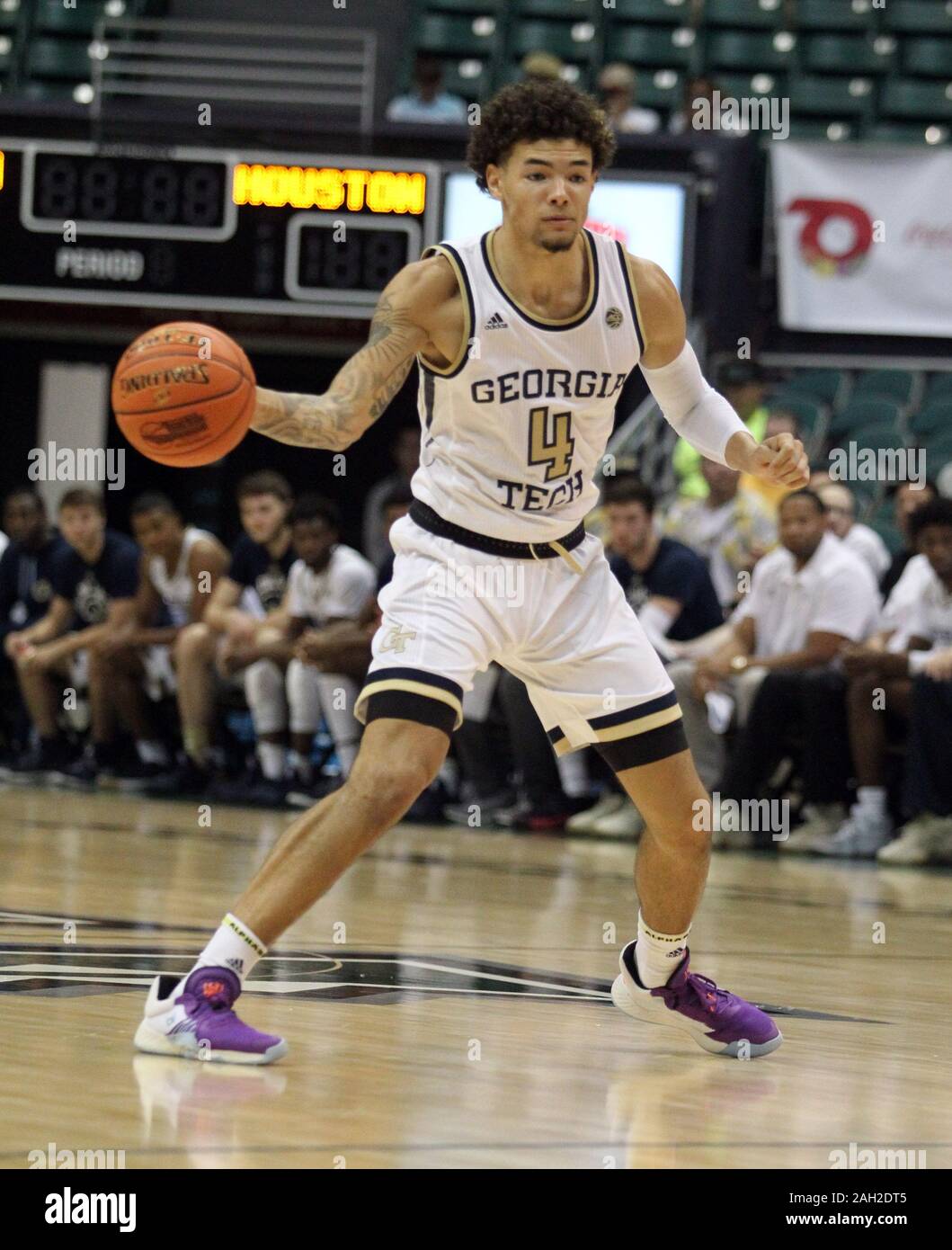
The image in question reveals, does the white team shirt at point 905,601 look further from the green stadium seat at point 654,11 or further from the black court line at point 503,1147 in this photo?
the green stadium seat at point 654,11

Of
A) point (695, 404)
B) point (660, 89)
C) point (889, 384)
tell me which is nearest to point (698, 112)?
point (889, 384)

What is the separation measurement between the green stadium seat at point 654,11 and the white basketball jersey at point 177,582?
680cm

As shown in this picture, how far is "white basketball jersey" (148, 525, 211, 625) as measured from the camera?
37.6 feet

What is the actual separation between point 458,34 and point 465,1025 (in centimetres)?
1289

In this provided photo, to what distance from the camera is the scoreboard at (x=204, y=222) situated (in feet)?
38.8

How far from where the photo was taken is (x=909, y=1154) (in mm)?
3162

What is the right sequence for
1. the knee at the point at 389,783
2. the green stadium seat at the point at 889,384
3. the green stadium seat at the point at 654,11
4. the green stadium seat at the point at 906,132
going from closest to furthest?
the knee at the point at 389,783 → the green stadium seat at the point at 889,384 → the green stadium seat at the point at 906,132 → the green stadium seat at the point at 654,11

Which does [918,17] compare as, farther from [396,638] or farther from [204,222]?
[396,638]

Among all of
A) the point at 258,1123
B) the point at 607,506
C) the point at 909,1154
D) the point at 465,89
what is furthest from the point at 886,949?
the point at 465,89

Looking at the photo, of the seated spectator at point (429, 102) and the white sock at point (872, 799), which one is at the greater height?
the seated spectator at point (429, 102)

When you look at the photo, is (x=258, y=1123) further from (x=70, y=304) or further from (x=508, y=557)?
(x=70, y=304)

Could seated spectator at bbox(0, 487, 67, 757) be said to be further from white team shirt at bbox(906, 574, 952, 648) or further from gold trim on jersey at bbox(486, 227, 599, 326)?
gold trim on jersey at bbox(486, 227, 599, 326)

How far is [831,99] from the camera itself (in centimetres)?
1534

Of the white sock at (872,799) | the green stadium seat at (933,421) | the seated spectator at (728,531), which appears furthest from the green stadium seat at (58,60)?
the white sock at (872,799)
